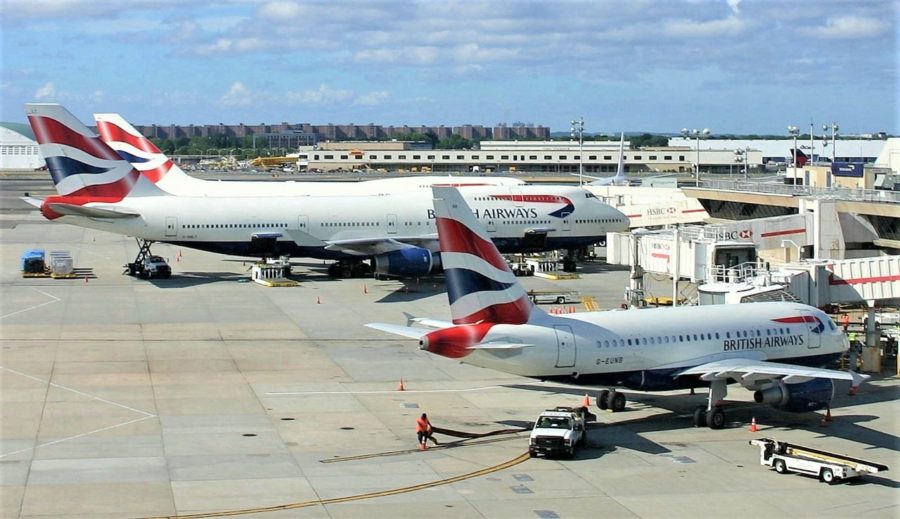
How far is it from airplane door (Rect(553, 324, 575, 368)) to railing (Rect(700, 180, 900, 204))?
108 feet

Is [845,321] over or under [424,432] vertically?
under

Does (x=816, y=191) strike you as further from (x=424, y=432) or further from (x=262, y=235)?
(x=424, y=432)

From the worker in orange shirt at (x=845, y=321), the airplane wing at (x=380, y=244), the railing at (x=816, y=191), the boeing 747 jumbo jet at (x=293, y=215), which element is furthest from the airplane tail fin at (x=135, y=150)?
the worker in orange shirt at (x=845, y=321)

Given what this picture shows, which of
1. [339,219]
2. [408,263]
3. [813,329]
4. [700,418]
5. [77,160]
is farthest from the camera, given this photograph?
[339,219]

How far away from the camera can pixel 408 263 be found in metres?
69.8

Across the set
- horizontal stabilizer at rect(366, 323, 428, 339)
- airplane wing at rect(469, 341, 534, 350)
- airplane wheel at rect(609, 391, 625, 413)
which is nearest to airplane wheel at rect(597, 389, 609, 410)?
airplane wheel at rect(609, 391, 625, 413)

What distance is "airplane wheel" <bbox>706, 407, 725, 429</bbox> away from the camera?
37.2 m

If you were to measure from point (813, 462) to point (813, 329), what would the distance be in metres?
11.6

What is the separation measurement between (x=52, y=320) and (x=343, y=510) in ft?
109

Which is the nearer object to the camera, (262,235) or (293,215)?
(262,235)

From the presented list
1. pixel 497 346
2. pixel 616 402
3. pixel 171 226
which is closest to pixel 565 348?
pixel 497 346

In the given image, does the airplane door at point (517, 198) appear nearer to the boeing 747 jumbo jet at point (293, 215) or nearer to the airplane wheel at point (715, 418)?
the boeing 747 jumbo jet at point (293, 215)

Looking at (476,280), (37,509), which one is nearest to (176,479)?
(37,509)

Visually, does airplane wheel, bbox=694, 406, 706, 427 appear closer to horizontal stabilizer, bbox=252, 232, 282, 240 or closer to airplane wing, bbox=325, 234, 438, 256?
airplane wing, bbox=325, 234, 438, 256
